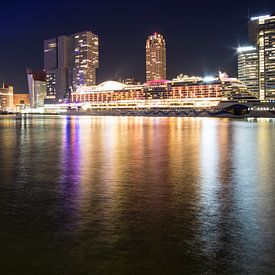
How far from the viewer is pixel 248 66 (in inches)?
6708

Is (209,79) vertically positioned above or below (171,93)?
above

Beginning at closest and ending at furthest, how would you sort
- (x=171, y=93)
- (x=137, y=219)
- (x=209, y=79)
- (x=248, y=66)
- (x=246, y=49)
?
(x=137, y=219)
(x=209, y=79)
(x=171, y=93)
(x=248, y=66)
(x=246, y=49)

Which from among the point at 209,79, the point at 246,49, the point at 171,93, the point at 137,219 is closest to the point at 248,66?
the point at 246,49

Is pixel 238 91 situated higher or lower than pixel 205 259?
higher

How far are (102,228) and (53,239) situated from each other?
86cm

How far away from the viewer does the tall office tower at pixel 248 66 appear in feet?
544

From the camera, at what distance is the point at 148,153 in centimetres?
1744

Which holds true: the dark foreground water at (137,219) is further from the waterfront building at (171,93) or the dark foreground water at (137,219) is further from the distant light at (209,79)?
the distant light at (209,79)

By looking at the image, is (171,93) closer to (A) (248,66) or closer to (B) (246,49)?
(A) (248,66)

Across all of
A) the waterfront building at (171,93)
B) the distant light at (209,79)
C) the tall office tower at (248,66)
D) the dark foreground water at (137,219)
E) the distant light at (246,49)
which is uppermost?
the distant light at (246,49)

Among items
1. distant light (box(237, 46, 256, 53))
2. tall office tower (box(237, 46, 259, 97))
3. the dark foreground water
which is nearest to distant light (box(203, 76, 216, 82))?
tall office tower (box(237, 46, 259, 97))

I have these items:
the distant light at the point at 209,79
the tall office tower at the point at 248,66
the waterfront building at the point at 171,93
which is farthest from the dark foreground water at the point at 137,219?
the tall office tower at the point at 248,66

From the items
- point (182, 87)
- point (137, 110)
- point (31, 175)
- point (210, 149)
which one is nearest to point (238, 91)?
point (182, 87)

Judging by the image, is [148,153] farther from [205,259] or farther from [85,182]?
[205,259]
